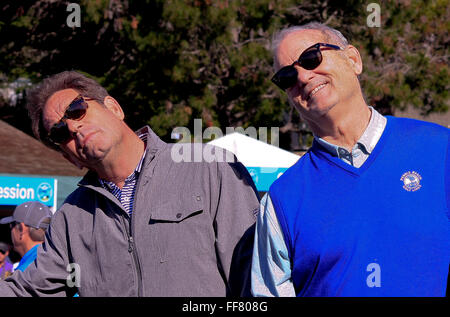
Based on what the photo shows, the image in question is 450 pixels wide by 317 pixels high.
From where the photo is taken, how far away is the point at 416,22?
14539mm

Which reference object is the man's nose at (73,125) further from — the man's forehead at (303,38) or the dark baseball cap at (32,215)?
the dark baseball cap at (32,215)

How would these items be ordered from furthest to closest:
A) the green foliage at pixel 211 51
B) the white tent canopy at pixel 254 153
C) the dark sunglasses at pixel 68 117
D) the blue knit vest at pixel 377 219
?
the green foliage at pixel 211 51, the white tent canopy at pixel 254 153, the dark sunglasses at pixel 68 117, the blue knit vest at pixel 377 219

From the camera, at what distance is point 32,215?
226 inches

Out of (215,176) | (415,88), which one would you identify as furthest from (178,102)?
(215,176)

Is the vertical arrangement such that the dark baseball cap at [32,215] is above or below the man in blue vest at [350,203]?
below

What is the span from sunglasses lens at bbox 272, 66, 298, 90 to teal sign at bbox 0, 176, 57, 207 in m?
5.62

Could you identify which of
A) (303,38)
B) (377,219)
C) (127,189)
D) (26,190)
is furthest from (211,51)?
(377,219)

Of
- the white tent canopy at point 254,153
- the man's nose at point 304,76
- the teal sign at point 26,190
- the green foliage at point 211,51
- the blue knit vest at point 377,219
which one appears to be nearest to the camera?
the blue knit vest at point 377,219

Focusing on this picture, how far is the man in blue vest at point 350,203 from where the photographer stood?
197cm

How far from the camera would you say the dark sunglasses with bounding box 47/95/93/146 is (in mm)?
2635

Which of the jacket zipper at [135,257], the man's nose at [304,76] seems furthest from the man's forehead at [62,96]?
the man's nose at [304,76]

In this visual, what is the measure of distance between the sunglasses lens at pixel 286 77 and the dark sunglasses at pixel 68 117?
31.8 inches

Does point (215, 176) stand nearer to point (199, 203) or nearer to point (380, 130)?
point (199, 203)
